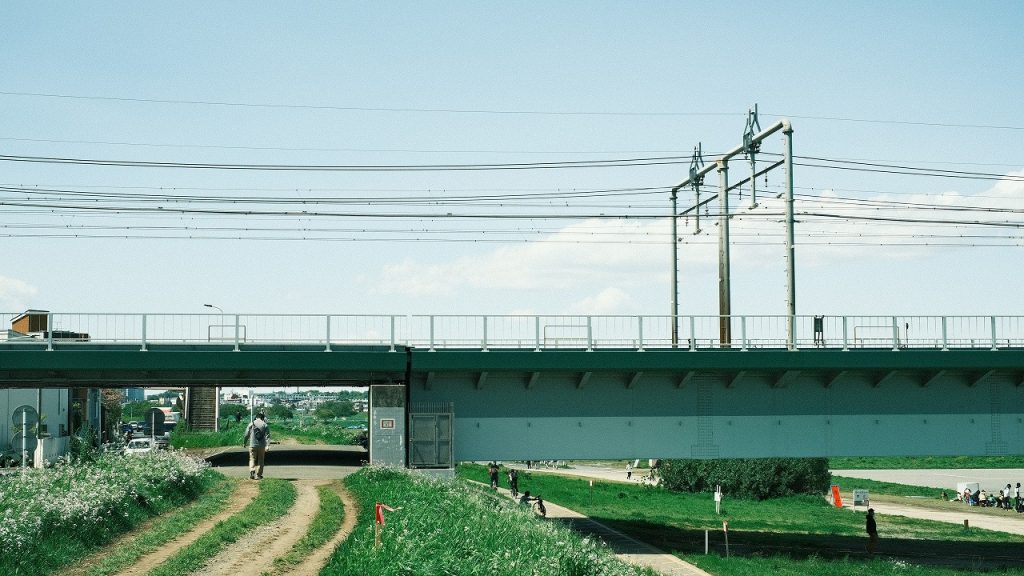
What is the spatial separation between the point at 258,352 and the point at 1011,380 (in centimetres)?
2938

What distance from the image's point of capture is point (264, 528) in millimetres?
22031

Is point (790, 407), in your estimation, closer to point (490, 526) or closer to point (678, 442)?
point (678, 442)

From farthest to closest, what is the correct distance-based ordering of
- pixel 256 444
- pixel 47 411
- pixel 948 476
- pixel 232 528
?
pixel 948 476 < pixel 47 411 < pixel 256 444 < pixel 232 528

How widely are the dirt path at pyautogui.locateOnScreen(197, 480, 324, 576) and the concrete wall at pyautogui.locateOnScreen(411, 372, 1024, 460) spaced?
10.2 meters

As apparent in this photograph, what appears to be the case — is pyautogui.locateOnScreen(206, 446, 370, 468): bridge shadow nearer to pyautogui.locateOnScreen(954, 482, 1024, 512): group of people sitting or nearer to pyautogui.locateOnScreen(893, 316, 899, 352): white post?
pyautogui.locateOnScreen(893, 316, 899, 352): white post

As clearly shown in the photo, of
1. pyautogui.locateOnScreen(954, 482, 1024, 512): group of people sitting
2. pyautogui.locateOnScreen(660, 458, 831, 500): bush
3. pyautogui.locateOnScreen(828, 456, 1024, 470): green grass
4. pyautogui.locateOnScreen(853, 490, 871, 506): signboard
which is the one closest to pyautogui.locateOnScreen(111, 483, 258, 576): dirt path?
pyautogui.locateOnScreen(853, 490, 871, 506): signboard

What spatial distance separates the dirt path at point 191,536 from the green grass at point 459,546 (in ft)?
11.6

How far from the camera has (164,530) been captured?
69.5ft

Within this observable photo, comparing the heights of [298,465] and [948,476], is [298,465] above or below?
above

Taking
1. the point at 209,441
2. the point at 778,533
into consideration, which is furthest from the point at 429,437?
the point at 209,441

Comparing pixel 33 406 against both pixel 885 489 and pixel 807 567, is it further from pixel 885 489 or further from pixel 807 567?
pixel 885 489

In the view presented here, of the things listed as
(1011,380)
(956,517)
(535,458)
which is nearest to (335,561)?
(535,458)

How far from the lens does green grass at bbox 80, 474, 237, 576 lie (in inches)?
703

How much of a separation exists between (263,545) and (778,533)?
34802 mm
